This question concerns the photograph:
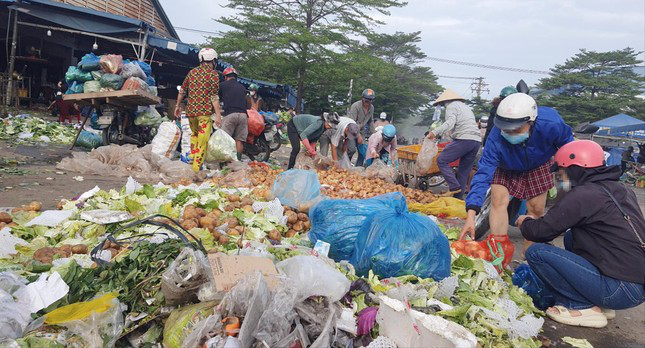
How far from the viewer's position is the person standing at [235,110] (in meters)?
7.88

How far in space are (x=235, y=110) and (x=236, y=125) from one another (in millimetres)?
286

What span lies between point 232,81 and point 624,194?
662 centimetres

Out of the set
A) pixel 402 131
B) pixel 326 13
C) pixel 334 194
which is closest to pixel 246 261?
pixel 334 194

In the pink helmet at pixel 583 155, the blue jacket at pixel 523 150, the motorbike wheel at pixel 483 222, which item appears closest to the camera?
the pink helmet at pixel 583 155

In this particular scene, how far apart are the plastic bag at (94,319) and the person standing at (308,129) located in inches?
221

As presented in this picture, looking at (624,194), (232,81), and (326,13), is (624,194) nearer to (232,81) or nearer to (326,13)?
(232,81)

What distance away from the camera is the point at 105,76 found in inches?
298

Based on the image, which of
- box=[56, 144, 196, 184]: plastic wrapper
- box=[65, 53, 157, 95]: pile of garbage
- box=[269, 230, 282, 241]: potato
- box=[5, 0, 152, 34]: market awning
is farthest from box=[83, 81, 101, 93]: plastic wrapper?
box=[269, 230, 282, 241]: potato

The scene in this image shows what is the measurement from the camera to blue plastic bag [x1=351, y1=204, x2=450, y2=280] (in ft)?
9.37

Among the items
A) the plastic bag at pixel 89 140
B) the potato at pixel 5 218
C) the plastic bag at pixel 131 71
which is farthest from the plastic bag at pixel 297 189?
the plastic bag at pixel 89 140

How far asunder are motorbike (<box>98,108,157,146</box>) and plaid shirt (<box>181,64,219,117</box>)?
2258 mm

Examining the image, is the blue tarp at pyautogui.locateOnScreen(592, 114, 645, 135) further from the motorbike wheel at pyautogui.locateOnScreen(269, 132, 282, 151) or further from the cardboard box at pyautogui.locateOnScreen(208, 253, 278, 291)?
the cardboard box at pyautogui.locateOnScreen(208, 253, 278, 291)

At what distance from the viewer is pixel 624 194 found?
296cm

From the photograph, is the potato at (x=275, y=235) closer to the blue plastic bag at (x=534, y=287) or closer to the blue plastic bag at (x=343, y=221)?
the blue plastic bag at (x=343, y=221)
